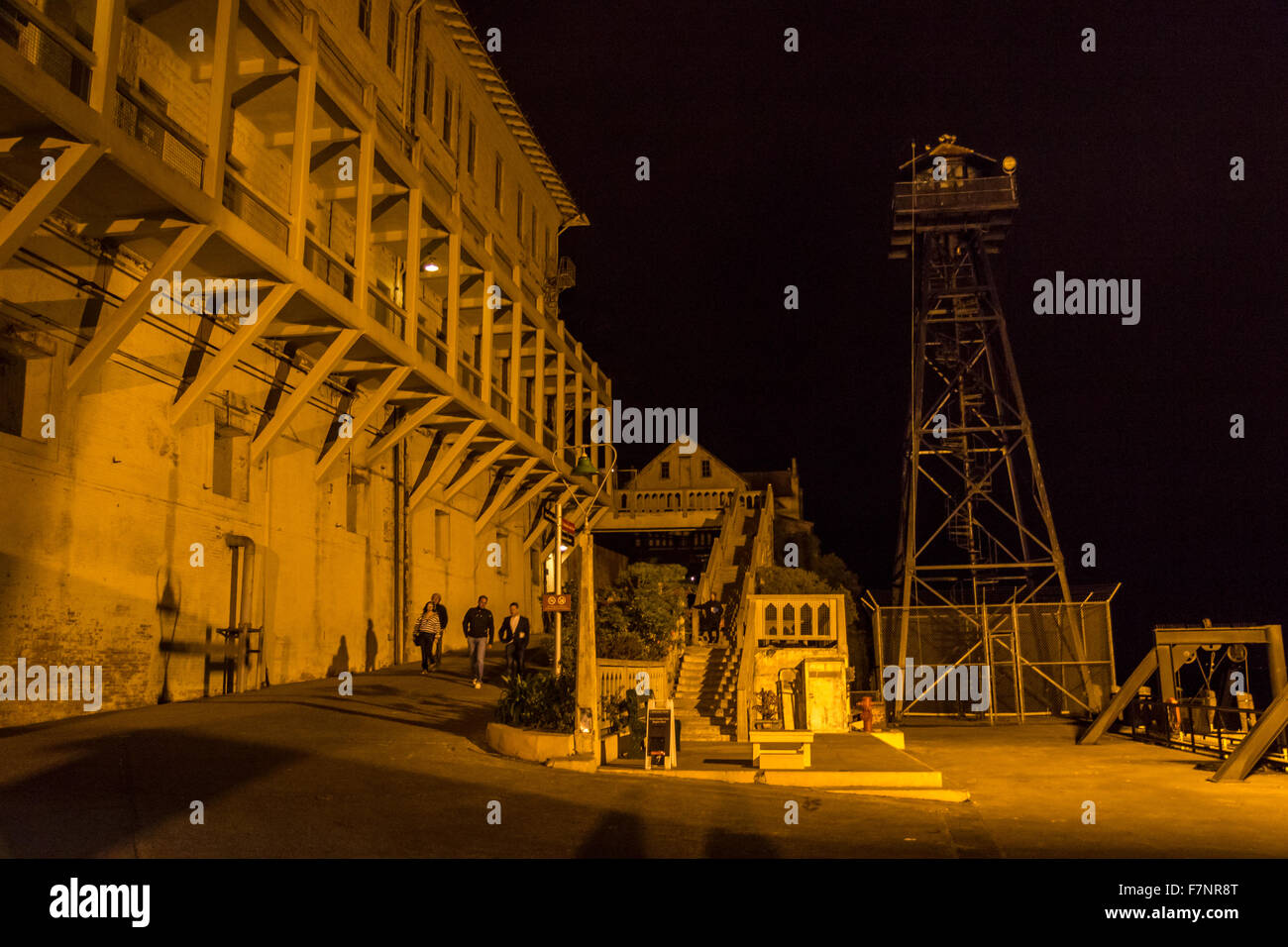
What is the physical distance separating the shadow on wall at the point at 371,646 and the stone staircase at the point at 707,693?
7.19 meters

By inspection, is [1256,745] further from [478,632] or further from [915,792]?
[478,632]

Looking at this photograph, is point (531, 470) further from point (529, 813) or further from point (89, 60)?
point (529, 813)

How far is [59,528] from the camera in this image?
13.6 metres

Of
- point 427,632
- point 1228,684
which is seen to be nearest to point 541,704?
Answer: point 427,632

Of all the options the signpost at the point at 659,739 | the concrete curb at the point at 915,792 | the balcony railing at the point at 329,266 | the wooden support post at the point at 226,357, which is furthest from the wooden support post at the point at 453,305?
the concrete curb at the point at 915,792

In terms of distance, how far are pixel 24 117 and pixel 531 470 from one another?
22408mm

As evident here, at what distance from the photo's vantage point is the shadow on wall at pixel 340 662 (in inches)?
858

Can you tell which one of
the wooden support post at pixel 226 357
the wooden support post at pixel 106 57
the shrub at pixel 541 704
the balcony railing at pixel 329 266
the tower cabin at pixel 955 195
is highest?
the tower cabin at pixel 955 195

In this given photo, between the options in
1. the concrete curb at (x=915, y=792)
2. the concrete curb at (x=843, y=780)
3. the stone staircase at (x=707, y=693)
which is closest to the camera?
the concrete curb at (x=915, y=792)

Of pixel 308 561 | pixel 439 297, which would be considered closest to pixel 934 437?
pixel 439 297

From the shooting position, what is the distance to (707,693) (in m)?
20.1

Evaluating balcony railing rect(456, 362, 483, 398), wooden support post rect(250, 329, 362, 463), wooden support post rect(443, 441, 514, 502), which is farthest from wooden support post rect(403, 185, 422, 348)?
wooden support post rect(443, 441, 514, 502)

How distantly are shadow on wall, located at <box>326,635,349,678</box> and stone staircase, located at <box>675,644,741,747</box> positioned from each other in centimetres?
718

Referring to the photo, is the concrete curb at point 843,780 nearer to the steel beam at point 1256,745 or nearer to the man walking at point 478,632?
the steel beam at point 1256,745
